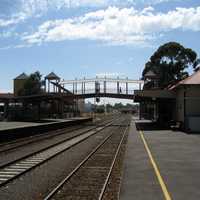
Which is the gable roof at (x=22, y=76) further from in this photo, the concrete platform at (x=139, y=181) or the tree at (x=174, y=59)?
the concrete platform at (x=139, y=181)

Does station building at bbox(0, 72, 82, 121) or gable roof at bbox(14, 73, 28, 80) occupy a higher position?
gable roof at bbox(14, 73, 28, 80)

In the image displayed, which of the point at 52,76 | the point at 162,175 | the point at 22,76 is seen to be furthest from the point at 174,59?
the point at 162,175

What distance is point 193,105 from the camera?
4038cm

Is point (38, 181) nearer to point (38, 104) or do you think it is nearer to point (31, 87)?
point (38, 104)

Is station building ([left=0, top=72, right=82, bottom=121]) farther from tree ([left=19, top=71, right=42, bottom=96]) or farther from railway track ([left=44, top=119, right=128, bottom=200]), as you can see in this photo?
railway track ([left=44, top=119, right=128, bottom=200])

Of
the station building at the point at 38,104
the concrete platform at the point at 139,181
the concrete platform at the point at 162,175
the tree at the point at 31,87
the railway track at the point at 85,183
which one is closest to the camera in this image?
the concrete platform at the point at 139,181

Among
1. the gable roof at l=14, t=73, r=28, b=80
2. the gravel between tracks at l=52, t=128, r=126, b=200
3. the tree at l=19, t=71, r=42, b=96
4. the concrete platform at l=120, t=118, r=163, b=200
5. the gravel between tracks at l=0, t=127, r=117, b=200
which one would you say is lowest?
the gravel between tracks at l=52, t=128, r=126, b=200

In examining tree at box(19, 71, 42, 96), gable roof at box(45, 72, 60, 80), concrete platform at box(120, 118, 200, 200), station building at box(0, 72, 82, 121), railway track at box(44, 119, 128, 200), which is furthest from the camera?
tree at box(19, 71, 42, 96)

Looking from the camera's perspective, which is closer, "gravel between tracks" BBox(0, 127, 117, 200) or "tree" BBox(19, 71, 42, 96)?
"gravel between tracks" BBox(0, 127, 117, 200)

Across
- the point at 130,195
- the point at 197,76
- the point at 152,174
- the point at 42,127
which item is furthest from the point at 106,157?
the point at 197,76

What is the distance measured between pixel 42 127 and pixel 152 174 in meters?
27.8

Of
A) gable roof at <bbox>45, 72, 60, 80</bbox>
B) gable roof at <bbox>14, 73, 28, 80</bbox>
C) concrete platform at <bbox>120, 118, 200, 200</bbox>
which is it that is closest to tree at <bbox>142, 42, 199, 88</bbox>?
gable roof at <bbox>45, 72, 60, 80</bbox>

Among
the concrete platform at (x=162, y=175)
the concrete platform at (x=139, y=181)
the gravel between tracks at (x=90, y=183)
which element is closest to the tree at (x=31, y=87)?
the concrete platform at (x=162, y=175)

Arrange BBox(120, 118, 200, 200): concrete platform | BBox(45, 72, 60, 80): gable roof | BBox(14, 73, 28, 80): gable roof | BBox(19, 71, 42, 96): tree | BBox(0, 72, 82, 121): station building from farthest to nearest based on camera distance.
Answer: BBox(14, 73, 28, 80): gable roof < BBox(19, 71, 42, 96): tree < BBox(45, 72, 60, 80): gable roof < BBox(0, 72, 82, 121): station building < BBox(120, 118, 200, 200): concrete platform
